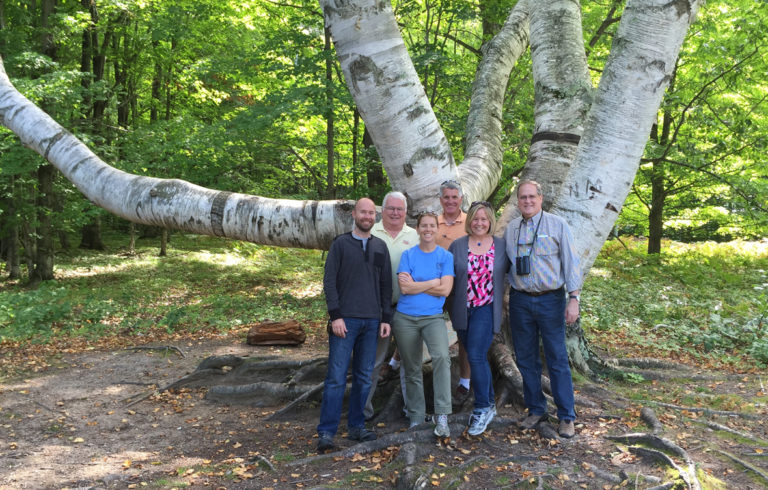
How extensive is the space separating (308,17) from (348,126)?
2441mm

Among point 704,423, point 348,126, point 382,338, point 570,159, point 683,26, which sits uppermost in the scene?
point 348,126

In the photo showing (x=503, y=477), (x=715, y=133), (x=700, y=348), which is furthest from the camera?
(x=715, y=133)

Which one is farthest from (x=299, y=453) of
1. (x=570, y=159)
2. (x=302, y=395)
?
(x=570, y=159)

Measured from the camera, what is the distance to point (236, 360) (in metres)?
6.36

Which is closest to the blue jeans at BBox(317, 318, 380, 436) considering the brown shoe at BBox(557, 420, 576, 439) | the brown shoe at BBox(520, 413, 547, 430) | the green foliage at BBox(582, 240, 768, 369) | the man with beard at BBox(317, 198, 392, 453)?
the man with beard at BBox(317, 198, 392, 453)

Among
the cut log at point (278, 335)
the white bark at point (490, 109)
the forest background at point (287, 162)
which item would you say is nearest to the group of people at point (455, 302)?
the white bark at point (490, 109)

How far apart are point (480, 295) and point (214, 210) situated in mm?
2387

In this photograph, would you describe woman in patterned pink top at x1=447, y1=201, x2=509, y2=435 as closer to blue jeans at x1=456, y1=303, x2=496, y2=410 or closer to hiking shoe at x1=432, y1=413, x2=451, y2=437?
blue jeans at x1=456, y1=303, x2=496, y2=410

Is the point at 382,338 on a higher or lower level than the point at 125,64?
lower

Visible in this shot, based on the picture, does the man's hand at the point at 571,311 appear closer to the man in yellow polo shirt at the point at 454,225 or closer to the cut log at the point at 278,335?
the man in yellow polo shirt at the point at 454,225

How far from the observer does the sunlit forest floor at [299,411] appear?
3391 mm

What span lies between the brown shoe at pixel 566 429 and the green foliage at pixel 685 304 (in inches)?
157

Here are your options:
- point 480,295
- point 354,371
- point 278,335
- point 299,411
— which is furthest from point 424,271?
point 278,335

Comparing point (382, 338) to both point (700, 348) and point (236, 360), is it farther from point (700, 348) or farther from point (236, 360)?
point (700, 348)
